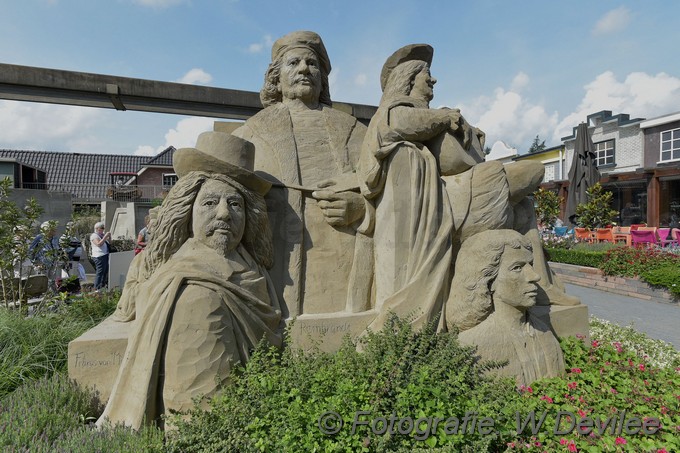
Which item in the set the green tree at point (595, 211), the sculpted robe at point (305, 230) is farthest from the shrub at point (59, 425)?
the green tree at point (595, 211)

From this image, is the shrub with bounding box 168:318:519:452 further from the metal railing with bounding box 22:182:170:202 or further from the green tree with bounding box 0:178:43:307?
the metal railing with bounding box 22:182:170:202

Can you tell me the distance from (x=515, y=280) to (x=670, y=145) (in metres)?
21.1

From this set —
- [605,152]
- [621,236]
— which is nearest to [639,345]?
[621,236]

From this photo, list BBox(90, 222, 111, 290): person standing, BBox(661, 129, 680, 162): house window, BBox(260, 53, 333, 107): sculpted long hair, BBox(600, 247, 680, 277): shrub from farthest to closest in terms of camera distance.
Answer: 1. BBox(661, 129, 680, 162): house window
2. BBox(600, 247, 680, 277): shrub
3. BBox(90, 222, 111, 290): person standing
4. BBox(260, 53, 333, 107): sculpted long hair

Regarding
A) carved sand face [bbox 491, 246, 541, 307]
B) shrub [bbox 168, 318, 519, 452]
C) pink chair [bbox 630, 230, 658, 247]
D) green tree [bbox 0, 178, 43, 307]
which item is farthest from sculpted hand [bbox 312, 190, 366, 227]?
pink chair [bbox 630, 230, 658, 247]

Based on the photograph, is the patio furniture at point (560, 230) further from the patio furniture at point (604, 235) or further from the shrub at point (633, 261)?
the shrub at point (633, 261)

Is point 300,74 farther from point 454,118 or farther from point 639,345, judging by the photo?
point 639,345

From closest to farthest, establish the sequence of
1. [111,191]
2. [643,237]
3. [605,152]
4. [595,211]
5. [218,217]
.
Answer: [218,217]
[643,237]
[595,211]
[605,152]
[111,191]

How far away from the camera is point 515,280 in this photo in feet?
9.47

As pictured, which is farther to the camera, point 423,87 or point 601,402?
point 423,87

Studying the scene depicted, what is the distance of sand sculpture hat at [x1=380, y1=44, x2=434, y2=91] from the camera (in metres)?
3.40

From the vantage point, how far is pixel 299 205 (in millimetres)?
3211

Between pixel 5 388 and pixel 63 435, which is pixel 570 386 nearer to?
pixel 63 435

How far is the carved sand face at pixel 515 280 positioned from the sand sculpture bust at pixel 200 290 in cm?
164
